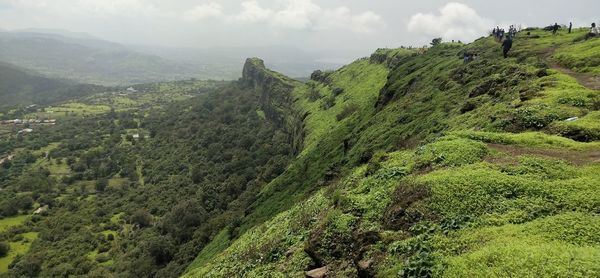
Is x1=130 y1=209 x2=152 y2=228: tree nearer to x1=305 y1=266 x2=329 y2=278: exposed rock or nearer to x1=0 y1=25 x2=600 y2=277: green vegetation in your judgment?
x1=0 y1=25 x2=600 y2=277: green vegetation

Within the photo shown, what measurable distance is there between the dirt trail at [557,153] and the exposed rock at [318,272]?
1000cm

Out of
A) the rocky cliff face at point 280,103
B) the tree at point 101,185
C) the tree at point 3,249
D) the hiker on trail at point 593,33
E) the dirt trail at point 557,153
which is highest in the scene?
the hiker on trail at point 593,33

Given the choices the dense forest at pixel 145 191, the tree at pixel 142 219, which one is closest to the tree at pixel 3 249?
the dense forest at pixel 145 191

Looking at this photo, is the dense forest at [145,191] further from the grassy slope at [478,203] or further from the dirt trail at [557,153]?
the dirt trail at [557,153]

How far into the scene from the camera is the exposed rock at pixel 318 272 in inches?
706

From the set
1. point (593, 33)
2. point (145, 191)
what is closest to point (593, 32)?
point (593, 33)

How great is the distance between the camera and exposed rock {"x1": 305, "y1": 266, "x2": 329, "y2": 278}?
1793 cm

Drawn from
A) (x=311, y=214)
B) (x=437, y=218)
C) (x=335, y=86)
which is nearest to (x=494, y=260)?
(x=437, y=218)

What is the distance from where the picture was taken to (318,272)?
1825cm

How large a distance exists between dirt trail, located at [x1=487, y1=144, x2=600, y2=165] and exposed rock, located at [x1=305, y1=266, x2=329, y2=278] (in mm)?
10004

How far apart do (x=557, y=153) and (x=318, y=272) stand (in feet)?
43.6

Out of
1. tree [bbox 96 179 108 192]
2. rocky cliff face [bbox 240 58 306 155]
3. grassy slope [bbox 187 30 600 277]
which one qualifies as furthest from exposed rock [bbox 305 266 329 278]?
tree [bbox 96 179 108 192]

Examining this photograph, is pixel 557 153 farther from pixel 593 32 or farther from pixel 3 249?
pixel 3 249

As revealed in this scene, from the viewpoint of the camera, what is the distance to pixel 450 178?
58.4ft
